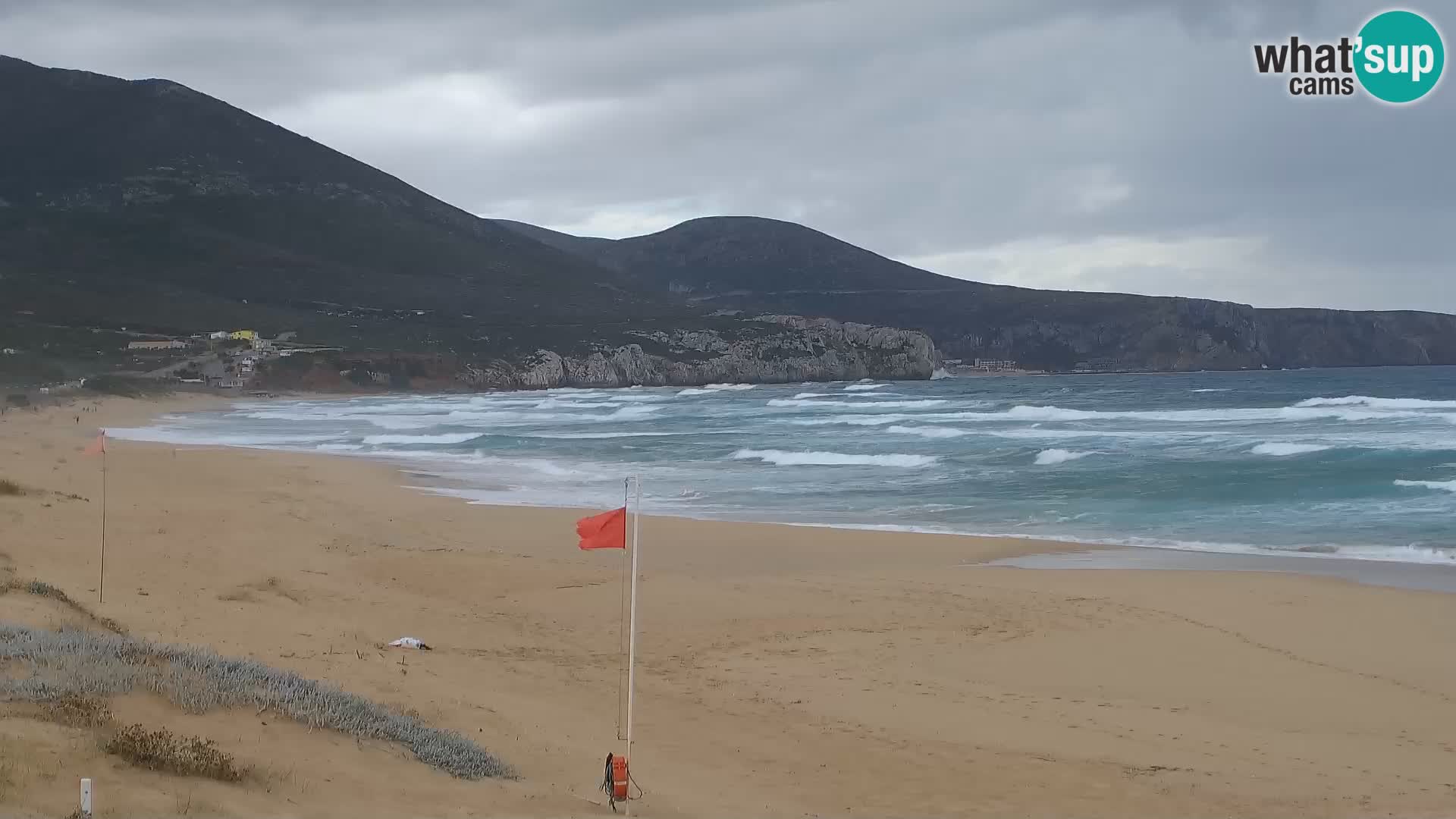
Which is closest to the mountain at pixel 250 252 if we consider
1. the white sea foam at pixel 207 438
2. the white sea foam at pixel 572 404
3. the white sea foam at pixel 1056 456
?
the white sea foam at pixel 572 404

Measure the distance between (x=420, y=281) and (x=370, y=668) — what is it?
125958mm

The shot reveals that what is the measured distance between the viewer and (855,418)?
161 feet

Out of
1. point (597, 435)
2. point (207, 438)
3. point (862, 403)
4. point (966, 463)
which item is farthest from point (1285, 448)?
point (862, 403)

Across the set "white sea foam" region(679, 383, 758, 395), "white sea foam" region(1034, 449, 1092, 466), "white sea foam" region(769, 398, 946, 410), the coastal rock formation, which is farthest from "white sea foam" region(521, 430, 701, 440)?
the coastal rock formation

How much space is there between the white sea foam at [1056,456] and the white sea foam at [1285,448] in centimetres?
440

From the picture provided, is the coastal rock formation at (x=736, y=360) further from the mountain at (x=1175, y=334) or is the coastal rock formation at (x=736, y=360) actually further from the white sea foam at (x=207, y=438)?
the white sea foam at (x=207, y=438)

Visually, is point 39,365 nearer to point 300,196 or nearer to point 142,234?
point 142,234

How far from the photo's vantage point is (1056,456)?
29.2 meters

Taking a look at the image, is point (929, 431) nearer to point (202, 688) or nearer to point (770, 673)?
point (770, 673)

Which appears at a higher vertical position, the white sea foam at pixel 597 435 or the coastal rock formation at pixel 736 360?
the coastal rock formation at pixel 736 360

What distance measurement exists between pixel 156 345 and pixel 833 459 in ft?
209

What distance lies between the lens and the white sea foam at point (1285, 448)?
2928 centimetres

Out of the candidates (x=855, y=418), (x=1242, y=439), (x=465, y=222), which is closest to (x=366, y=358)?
(x=855, y=418)

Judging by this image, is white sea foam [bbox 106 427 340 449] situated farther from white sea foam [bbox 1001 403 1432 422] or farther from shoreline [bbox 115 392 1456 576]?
white sea foam [bbox 1001 403 1432 422]
